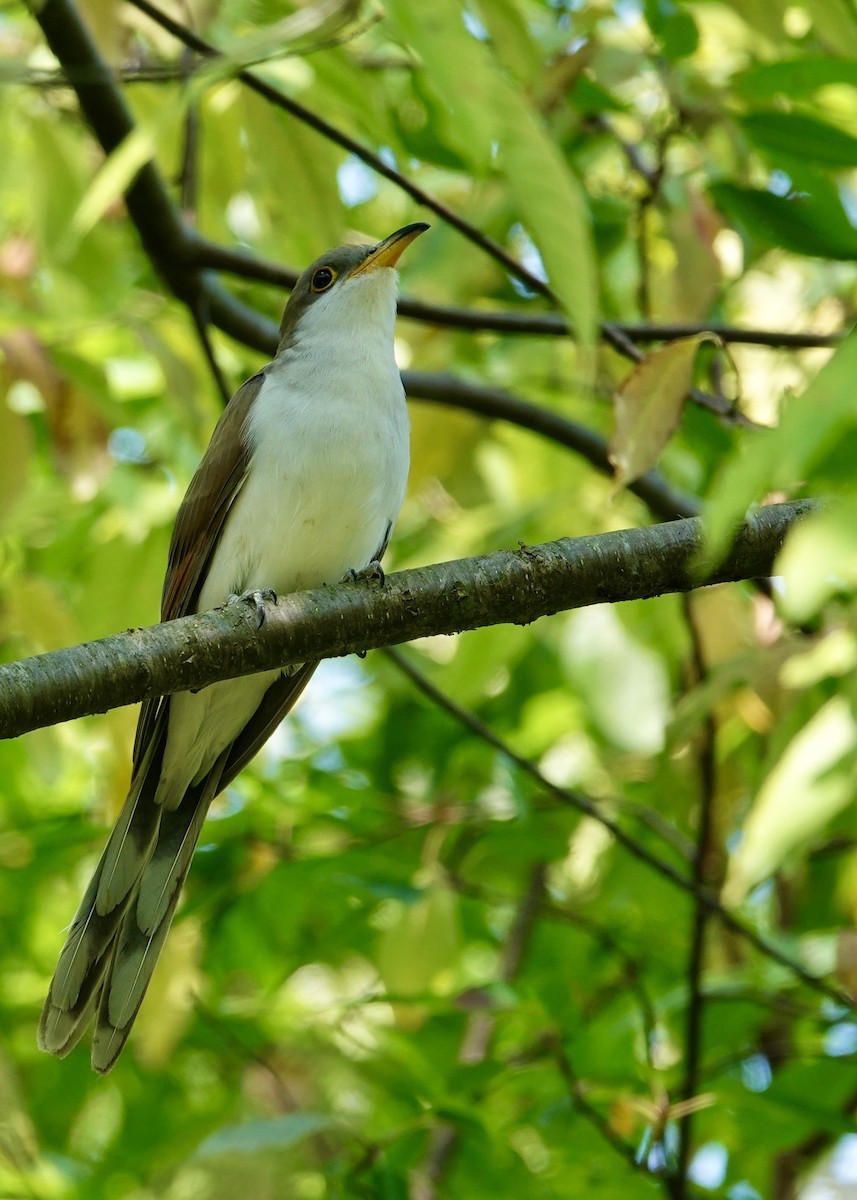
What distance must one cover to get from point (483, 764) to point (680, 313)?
7.89 ft

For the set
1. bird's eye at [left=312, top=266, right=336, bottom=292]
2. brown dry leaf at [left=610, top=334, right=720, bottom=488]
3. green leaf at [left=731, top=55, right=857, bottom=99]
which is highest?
bird's eye at [left=312, top=266, right=336, bottom=292]

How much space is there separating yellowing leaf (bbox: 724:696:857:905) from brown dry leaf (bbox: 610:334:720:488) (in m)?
1.40

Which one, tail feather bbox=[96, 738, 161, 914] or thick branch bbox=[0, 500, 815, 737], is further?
tail feather bbox=[96, 738, 161, 914]

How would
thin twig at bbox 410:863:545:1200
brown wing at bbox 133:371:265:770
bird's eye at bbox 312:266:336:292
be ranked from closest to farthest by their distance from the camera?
thin twig at bbox 410:863:545:1200
brown wing at bbox 133:371:265:770
bird's eye at bbox 312:266:336:292

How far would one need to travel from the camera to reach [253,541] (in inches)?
209

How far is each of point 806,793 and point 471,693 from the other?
9.37 ft

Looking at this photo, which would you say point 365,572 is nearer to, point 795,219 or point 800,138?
point 795,219

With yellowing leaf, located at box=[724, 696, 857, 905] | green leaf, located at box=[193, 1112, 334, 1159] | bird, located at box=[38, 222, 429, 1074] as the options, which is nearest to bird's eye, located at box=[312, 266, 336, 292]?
bird, located at box=[38, 222, 429, 1074]

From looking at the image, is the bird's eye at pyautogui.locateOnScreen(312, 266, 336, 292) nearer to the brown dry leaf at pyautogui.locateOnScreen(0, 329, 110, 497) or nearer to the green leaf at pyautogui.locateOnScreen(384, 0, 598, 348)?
the brown dry leaf at pyautogui.locateOnScreen(0, 329, 110, 497)

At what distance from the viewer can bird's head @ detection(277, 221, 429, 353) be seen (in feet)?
19.0

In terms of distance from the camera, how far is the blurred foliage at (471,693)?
424 centimetres

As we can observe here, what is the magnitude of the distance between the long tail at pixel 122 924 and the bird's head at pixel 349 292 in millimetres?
1924

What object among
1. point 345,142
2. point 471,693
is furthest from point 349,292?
point 471,693

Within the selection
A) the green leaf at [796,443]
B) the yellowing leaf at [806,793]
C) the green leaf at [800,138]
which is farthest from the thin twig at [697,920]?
the green leaf at [796,443]
